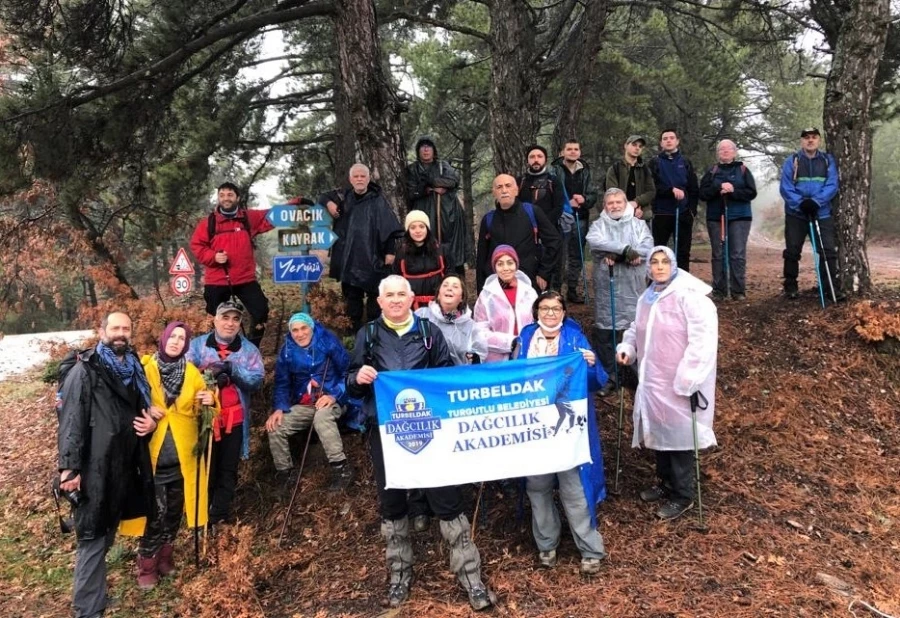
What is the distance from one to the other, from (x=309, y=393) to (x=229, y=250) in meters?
2.21

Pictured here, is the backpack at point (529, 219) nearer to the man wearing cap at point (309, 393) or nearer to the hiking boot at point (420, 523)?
the man wearing cap at point (309, 393)

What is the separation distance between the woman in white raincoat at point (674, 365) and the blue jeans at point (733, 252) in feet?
13.5

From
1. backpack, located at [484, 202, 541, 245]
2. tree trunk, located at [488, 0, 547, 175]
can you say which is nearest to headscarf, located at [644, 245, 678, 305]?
backpack, located at [484, 202, 541, 245]

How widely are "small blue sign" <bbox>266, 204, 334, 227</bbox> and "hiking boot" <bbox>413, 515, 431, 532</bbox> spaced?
3427 millimetres

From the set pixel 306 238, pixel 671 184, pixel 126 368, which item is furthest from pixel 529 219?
pixel 126 368

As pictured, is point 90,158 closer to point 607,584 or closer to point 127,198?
point 127,198

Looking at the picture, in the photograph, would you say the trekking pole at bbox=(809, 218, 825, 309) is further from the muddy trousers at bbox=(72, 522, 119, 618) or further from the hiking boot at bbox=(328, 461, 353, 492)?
the muddy trousers at bbox=(72, 522, 119, 618)

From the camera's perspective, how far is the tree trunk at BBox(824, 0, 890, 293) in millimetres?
6883

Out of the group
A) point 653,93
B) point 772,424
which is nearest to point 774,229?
point 653,93

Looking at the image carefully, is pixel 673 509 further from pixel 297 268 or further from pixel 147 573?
pixel 297 268

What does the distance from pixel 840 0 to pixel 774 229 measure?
150 feet

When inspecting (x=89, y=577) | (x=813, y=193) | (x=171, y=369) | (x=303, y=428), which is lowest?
(x=89, y=577)

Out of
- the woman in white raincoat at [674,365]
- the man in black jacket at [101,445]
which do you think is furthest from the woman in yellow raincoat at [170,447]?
the woman in white raincoat at [674,365]

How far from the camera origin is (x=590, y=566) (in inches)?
159
